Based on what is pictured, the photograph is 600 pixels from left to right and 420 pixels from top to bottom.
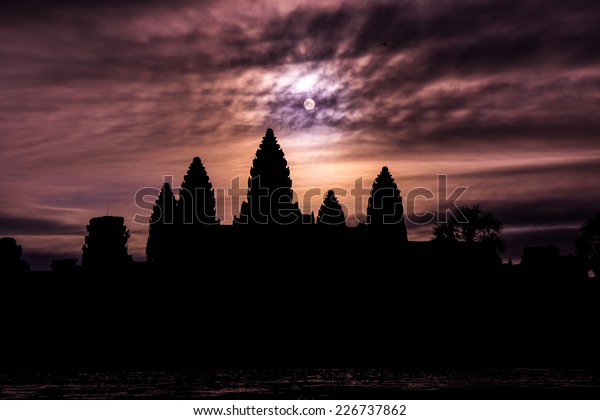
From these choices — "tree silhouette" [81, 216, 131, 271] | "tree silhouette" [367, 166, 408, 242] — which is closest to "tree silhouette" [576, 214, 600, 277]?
"tree silhouette" [367, 166, 408, 242]

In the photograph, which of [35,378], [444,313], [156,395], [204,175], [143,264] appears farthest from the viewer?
[204,175]

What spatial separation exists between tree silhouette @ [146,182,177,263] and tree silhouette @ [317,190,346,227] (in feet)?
50.8

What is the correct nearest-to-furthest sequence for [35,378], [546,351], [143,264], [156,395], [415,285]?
1. [156,395]
2. [35,378]
3. [546,351]
4. [415,285]
5. [143,264]

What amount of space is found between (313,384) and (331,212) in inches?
2144

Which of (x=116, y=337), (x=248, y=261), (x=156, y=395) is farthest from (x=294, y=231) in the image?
(x=156, y=395)

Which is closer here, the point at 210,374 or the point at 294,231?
the point at 210,374

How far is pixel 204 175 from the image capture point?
300 ft

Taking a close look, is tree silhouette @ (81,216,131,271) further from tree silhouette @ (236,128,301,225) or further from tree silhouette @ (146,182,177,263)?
tree silhouette @ (236,128,301,225)

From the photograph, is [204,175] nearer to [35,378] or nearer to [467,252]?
[467,252]

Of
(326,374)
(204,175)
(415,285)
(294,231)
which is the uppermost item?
(204,175)

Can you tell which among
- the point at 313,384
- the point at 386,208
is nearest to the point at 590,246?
the point at 386,208

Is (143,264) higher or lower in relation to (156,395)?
higher

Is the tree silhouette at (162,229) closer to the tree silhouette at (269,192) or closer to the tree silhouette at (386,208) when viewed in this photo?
the tree silhouette at (269,192)

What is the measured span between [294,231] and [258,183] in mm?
5854
